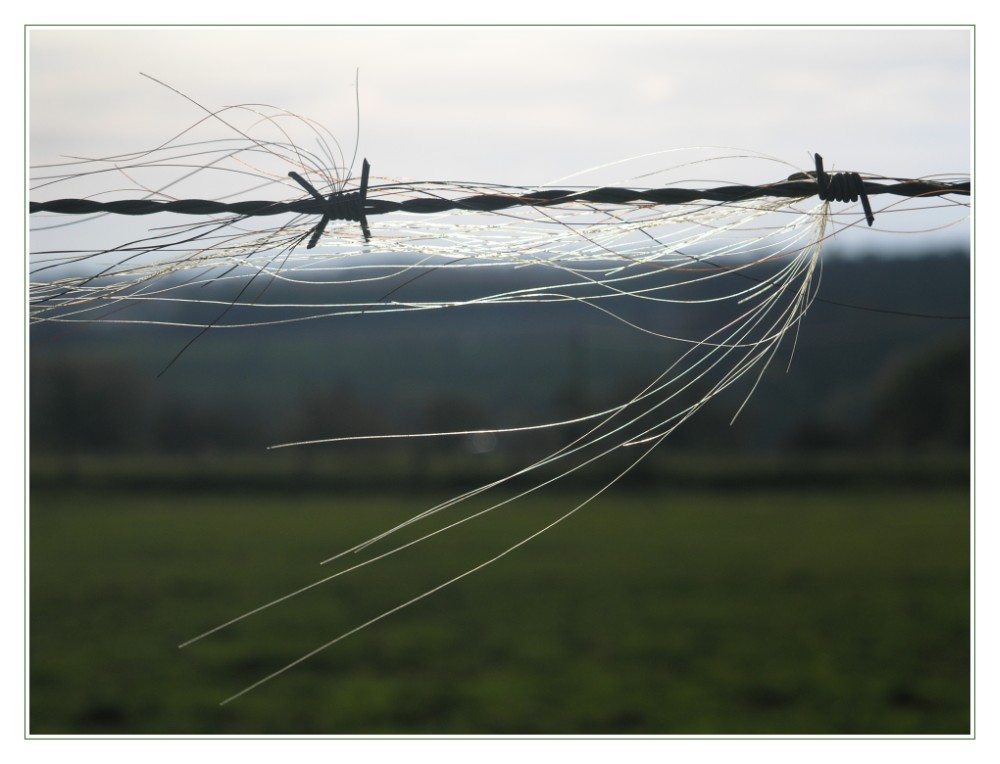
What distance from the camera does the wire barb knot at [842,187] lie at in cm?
194

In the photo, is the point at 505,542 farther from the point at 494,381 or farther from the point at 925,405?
the point at 494,381

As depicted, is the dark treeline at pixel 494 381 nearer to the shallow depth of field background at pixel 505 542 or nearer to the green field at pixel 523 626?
the shallow depth of field background at pixel 505 542

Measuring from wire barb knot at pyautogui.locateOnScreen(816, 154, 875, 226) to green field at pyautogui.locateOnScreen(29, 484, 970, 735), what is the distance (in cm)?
1207

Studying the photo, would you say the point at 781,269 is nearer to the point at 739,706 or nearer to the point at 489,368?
the point at 739,706

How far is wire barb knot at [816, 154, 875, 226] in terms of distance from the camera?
1.94 m

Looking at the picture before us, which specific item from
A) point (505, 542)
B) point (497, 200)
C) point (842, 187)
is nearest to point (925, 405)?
point (505, 542)

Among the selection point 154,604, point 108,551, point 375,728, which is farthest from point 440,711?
point 108,551

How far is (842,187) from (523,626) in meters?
19.2

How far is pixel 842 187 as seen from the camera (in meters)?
1.95

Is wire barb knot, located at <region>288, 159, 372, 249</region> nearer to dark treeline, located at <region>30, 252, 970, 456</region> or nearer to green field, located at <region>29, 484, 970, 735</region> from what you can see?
green field, located at <region>29, 484, 970, 735</region>

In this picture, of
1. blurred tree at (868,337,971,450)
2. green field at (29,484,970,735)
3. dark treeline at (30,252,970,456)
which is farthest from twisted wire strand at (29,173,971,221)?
blurred tree at (868,337,971,450)

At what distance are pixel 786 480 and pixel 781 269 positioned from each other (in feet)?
145

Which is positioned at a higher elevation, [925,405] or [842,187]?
[842,187]

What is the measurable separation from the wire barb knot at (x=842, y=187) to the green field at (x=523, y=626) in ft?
39.6
